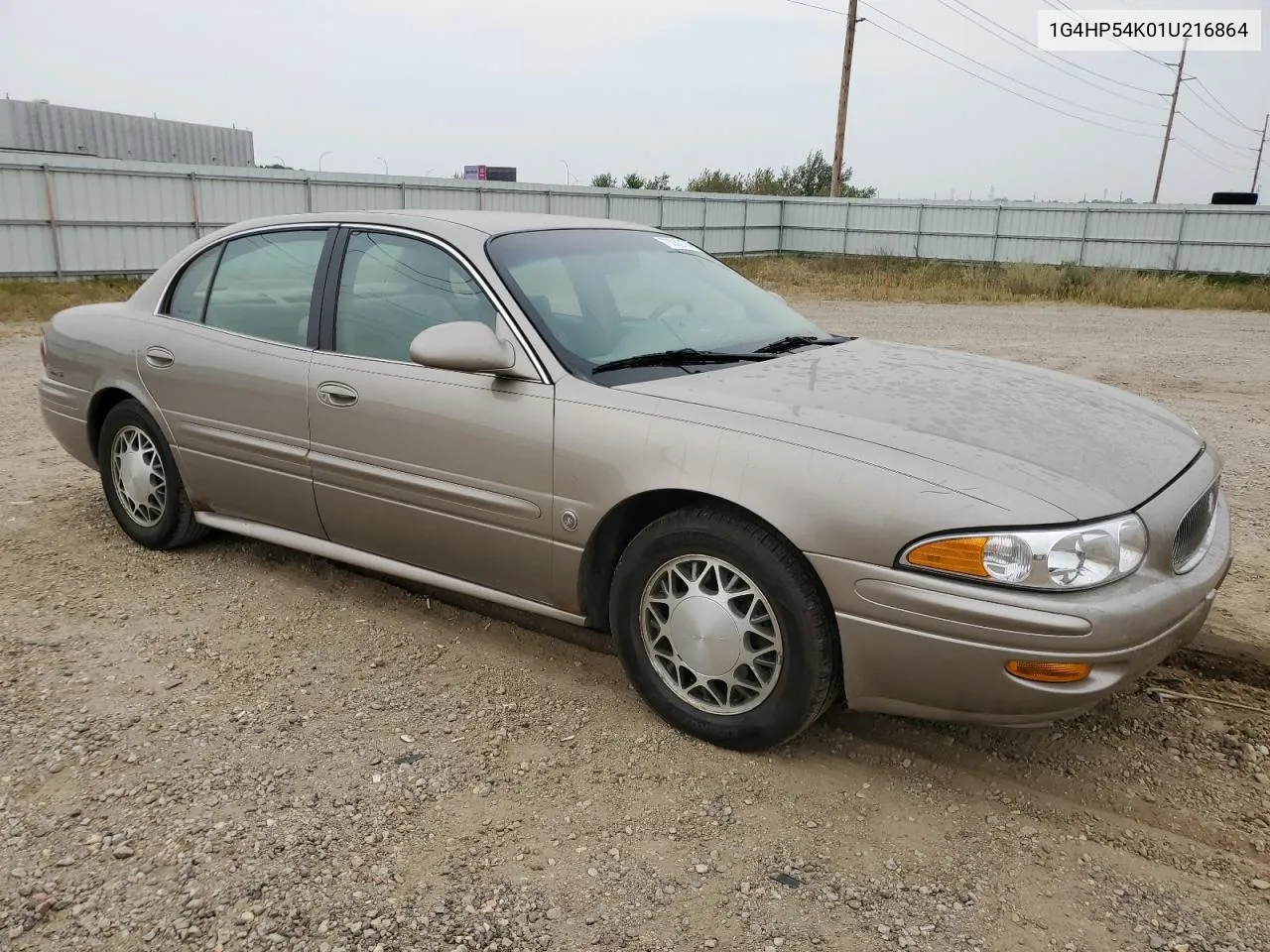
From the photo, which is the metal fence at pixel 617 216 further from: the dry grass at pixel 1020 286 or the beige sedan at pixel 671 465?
the beige sedan at pixel 671 465

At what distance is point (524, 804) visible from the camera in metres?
2.71

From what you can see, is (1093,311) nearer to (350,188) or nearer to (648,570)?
(350,188)

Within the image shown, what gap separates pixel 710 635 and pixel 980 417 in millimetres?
1027

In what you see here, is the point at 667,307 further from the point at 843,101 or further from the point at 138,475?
the point at 843,101

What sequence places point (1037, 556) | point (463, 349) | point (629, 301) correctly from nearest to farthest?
1. point (1037, 556)
2. point (463, 349)
3. point (629, 301)

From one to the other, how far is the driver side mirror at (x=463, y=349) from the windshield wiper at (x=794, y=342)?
0.97 meters

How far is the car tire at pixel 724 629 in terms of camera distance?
270 cm

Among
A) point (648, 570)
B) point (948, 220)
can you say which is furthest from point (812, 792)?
point (948, 220)

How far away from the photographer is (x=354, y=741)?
9.91 ft

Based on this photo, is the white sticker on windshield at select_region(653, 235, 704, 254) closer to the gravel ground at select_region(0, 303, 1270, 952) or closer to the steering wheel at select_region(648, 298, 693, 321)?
the steering wheel at select_region(648, 298, 693, 321)

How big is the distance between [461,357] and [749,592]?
117 centimetres

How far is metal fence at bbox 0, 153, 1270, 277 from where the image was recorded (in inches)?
657

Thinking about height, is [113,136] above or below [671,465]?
above

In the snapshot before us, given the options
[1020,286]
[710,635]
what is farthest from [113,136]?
[710,635]
